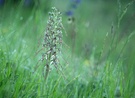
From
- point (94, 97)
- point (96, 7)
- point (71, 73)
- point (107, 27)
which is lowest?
point (94, 97)

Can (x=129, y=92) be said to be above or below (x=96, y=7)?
below

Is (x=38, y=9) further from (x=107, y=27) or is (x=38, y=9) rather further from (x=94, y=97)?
(x=107, y=27)

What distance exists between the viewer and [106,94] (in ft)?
9.22

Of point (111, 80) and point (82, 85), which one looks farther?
point (82, 85)

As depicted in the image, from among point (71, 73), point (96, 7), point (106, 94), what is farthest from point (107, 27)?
point (106, 94)

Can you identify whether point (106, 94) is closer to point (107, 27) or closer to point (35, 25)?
point (35, 25)

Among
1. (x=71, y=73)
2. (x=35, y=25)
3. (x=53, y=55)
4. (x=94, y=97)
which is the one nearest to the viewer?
(x=53, y=55)

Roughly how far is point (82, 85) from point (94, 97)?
2.32 ft

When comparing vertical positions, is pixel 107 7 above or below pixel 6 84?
above

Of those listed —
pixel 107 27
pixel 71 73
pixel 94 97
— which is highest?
pixel 107 27

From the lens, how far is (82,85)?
329cm

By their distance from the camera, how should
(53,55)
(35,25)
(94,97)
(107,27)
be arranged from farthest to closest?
(107,27), (35,25), (94,97), (53,55)

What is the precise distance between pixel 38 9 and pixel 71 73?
3.45 feet

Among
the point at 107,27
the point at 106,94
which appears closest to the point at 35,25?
the point at 106,94
